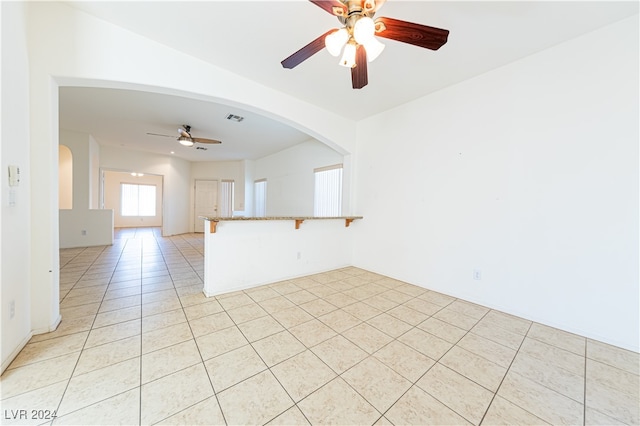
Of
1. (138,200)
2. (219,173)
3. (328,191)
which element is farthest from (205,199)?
(328,191)

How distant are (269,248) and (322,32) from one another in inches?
101

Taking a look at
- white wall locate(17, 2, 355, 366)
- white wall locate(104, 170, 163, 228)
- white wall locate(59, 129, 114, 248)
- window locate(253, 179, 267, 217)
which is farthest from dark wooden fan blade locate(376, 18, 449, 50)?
white wall locate(104, 170, 163, 228)

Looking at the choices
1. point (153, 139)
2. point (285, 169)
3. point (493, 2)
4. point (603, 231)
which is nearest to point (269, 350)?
point (603, 231)

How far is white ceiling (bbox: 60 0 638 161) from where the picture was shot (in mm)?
1806

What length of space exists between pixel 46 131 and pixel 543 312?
476 centimetres

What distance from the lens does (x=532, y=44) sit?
7.05ft

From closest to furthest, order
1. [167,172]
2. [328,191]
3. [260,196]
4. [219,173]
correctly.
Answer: [328,191], [167,172], [260,196], [219,173]

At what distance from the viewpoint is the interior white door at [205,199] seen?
27.2 ft

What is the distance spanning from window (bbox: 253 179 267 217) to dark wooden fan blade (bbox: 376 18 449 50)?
614 cm

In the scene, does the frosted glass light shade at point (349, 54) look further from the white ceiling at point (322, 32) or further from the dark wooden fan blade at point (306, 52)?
the white ceiling at point (322, 32)

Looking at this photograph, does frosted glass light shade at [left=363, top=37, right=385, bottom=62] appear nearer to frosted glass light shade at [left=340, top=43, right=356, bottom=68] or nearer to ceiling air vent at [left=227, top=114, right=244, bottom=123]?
frosted glass light shade at [left=340, top=43, right=356, bottom=68]

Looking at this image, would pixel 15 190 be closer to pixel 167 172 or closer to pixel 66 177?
pixel 66 177

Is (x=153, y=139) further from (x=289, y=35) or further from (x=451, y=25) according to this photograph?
(x=451, y=25)

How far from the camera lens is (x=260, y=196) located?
7.70 meters
